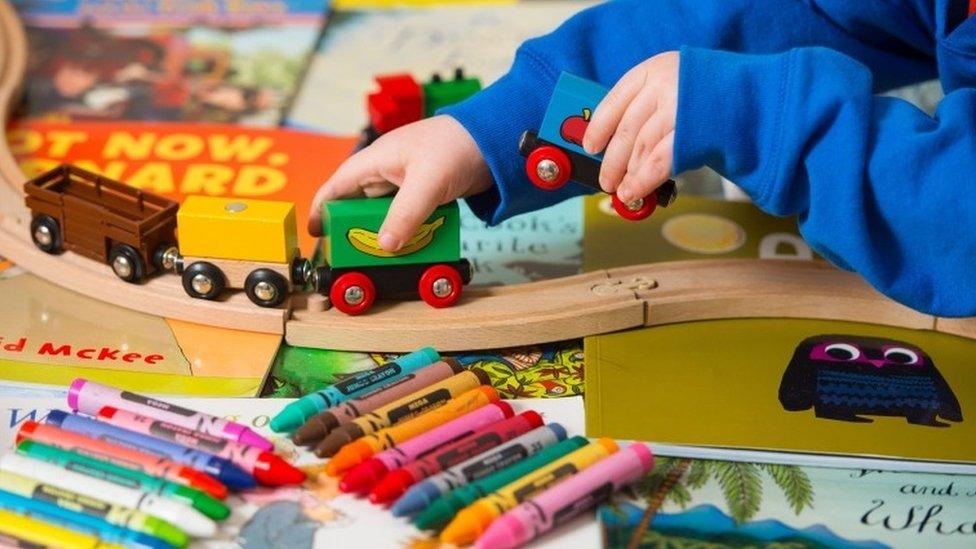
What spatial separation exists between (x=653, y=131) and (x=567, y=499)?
23 centimetres

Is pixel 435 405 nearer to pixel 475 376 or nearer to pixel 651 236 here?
pixel 475 376

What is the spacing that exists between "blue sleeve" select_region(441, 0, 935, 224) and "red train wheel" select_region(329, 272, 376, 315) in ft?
0.35

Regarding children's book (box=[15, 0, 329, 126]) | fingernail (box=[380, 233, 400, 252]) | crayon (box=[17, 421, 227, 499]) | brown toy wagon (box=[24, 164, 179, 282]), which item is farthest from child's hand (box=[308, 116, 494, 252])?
children's book (box=[15, 0, 329, 126])

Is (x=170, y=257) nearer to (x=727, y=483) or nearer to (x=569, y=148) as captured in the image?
(x=569, y=148)

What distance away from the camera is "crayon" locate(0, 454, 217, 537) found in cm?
61

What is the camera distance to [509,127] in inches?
33.0

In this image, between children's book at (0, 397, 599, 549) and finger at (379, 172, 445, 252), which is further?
finger at (379, 172, 445, 252)

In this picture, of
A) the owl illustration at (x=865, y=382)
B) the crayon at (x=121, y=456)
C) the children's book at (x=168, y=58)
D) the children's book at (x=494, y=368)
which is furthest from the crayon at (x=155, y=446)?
the children's book at (x=168, y=58)

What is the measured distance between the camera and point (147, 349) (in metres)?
0.80

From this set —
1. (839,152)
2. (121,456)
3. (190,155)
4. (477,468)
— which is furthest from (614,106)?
(190,155)

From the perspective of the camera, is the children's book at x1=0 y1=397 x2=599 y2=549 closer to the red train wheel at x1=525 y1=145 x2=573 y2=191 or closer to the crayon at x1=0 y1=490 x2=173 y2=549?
the crayon at x1=0 y1=490 x2=173 y2=549

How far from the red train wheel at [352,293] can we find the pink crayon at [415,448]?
0.45 feet

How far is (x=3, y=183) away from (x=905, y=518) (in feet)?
2.23

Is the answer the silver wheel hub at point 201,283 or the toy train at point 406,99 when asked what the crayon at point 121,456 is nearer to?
the silver wheel hub at point 201,283
